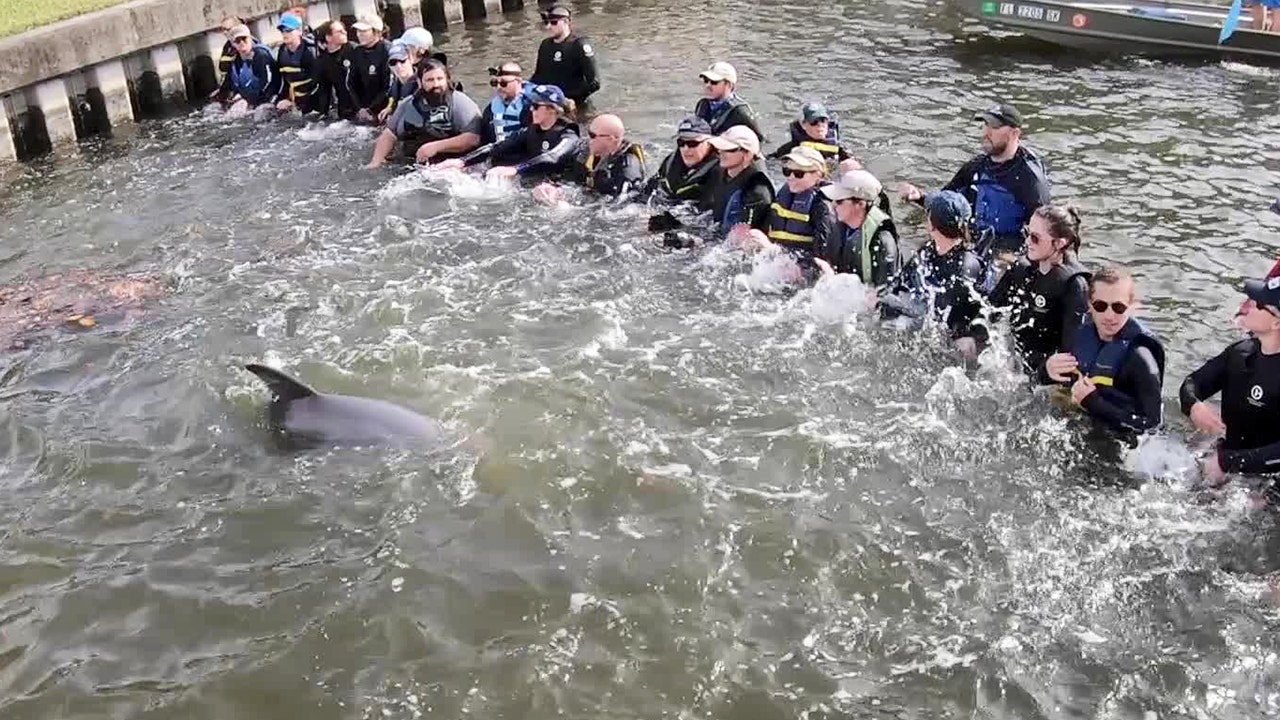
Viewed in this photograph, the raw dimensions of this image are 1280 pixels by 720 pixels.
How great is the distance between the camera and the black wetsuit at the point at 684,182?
33.0 feet

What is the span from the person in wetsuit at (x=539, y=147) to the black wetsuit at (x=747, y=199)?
102 inches

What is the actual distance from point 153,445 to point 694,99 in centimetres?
903

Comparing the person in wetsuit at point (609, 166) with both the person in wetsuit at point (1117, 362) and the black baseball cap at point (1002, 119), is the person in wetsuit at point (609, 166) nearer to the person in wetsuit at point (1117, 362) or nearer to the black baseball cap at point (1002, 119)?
the black baseball cap at point (1002, 119)

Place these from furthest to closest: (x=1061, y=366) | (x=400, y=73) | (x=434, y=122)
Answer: (x=400, y=73)
(x=434, y=122)
(x=1061, y=366)

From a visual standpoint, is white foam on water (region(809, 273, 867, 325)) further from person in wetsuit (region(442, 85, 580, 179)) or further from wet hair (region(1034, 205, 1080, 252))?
person in wetsuit (region(442, 85, 580, 179))

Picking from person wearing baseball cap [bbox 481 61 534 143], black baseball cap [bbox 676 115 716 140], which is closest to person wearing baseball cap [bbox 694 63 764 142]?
black baseball cap [bbox 676 115 716 140]

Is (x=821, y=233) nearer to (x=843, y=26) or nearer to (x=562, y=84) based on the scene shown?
(x=562, y=84)

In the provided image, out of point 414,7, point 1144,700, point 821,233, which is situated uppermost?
point 414,7

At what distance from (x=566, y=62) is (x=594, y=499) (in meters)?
8.83

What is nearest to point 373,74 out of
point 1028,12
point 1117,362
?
point 1028,12

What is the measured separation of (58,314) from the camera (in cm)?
889

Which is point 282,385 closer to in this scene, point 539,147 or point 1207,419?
point 1207,419

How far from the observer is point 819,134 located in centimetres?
1009

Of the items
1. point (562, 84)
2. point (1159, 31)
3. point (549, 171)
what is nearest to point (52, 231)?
point (549, 171)
